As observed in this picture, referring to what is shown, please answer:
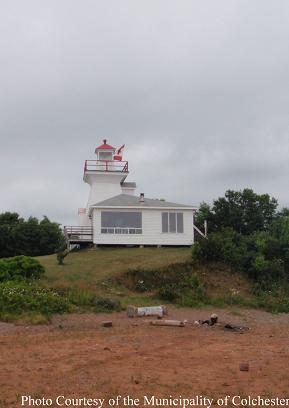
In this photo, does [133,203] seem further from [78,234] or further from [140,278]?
[140,278]

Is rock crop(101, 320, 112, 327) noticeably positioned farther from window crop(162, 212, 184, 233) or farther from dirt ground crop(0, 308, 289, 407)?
window crop(162, 212, 184, 233)

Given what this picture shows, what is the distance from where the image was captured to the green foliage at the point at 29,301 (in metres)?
21.3

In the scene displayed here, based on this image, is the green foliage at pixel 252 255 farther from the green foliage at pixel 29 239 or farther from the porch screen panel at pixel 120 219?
the green foliage at pixel 29 239

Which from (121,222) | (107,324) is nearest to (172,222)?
(121,222)

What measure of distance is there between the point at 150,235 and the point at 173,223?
5.08ft

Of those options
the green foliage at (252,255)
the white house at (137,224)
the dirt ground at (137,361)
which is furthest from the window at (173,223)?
the dirt ground at (137,361)

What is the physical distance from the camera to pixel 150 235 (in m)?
33.0

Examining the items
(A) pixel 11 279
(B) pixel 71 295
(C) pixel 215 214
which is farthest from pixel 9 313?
(C) pixel 215 214

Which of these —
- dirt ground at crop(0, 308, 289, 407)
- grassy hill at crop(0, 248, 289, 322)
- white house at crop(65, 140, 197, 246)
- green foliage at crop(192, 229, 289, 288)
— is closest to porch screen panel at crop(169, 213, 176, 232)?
white house at crop(65, 140, 197, 246)

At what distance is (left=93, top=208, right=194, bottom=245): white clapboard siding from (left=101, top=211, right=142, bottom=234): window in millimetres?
232

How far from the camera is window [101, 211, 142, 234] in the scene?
1288 inches

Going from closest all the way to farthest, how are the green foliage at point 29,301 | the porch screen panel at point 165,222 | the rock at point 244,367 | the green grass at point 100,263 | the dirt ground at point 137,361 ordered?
the dirt ground at point 137,361 < the rock at point 244,367 < the green foliage at point 29,301 < the green grass at point 100,263 < the porch screen panel at point 165,222

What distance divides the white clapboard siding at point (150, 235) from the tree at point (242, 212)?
5.28 m

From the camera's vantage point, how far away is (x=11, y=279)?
84.6 ft
